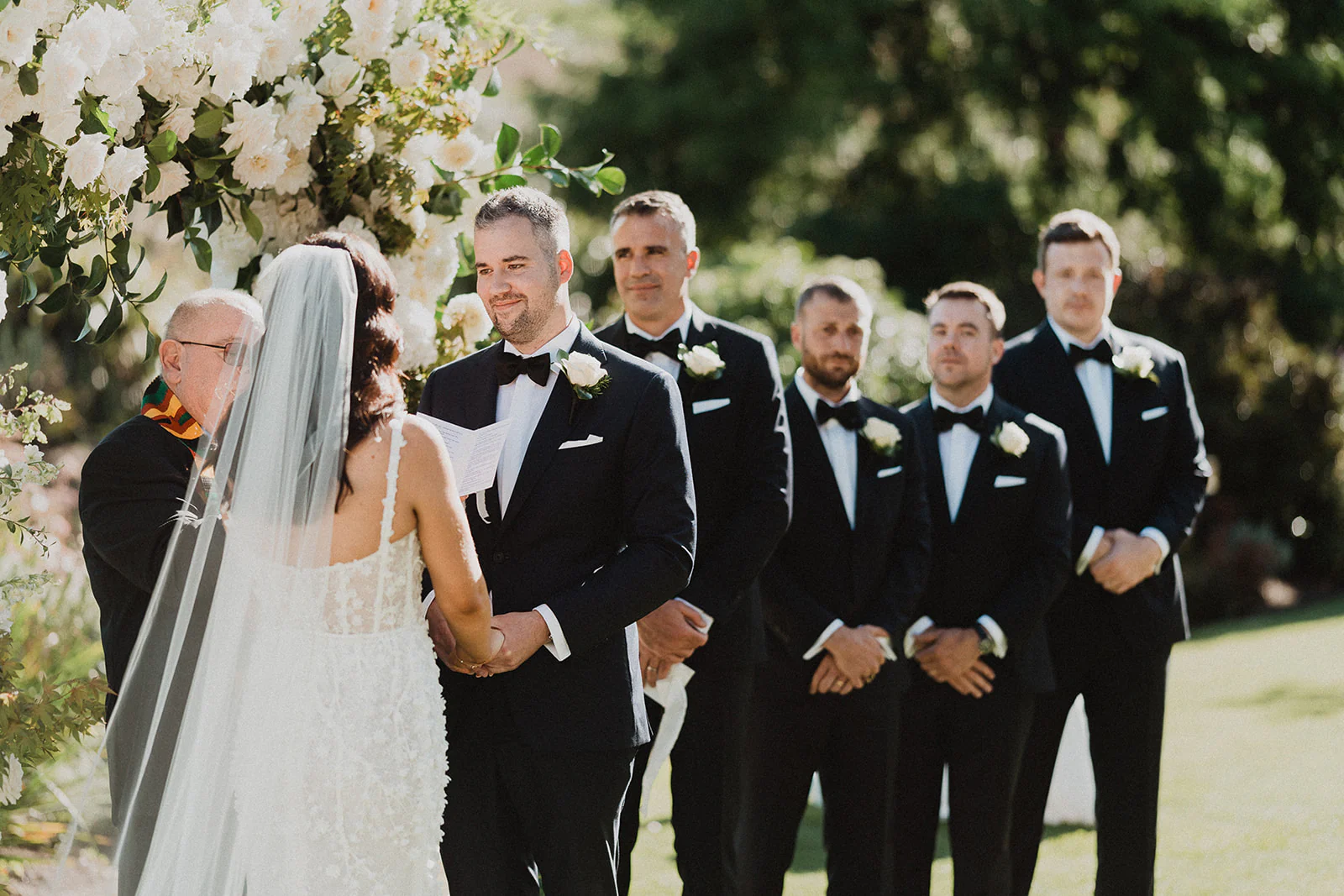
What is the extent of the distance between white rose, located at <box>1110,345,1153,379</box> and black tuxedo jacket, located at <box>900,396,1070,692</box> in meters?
0.35

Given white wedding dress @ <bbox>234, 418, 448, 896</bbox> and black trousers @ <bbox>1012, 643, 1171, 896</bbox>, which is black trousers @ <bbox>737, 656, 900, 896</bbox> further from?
white wedding dress @ <bbox>234, 418, 448, 896</bbox>

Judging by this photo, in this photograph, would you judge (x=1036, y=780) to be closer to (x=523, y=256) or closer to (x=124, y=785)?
(x=523, y=256)

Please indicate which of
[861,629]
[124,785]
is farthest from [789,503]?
[124,785]

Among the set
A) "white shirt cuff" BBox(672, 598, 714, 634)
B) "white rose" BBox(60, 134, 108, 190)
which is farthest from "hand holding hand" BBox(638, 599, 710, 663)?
"white rose" BBox(60, 134, 108, 190)

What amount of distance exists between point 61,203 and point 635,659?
5.83 feet

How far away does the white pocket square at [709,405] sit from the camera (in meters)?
4.34

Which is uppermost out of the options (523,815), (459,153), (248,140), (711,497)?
(459,153)

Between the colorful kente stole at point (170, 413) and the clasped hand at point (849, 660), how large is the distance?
2.04 metres

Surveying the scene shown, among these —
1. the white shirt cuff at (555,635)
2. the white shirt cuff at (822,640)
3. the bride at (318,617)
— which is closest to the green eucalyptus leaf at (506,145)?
the bride at (318,617)

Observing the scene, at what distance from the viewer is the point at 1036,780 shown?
474 cm

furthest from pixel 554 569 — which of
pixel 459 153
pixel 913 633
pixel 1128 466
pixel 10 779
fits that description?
pixel 1128 466

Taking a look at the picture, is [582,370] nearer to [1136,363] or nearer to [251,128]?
[251,128]

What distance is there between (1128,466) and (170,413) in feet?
10.5

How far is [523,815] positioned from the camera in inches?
130
